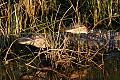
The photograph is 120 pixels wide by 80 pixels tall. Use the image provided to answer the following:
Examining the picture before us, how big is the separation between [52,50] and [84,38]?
518mm

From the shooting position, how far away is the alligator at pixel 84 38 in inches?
151

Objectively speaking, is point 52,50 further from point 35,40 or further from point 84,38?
point 84,38

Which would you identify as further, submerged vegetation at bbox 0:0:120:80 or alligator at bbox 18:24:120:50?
alligator at bbox 18:24:120:50

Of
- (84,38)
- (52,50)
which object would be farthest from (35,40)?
(84,38)

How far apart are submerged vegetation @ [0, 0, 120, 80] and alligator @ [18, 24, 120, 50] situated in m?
0.06

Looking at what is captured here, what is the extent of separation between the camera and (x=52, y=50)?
360 cm

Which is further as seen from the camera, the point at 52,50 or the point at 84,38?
the point at 84,38

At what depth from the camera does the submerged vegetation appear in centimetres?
340

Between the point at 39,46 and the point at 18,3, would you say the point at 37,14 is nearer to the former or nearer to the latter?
the point at 18,3

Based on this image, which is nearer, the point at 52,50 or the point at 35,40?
the point at 52,50

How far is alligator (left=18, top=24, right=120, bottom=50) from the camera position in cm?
384

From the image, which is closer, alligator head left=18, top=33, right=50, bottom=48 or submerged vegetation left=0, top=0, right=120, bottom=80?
submerged vegetation left=0, top=0, right=120, bottom=80

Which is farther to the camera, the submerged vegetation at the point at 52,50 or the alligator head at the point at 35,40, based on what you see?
the alligator head at the point at 35,40

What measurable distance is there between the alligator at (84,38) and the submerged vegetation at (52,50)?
64mm
